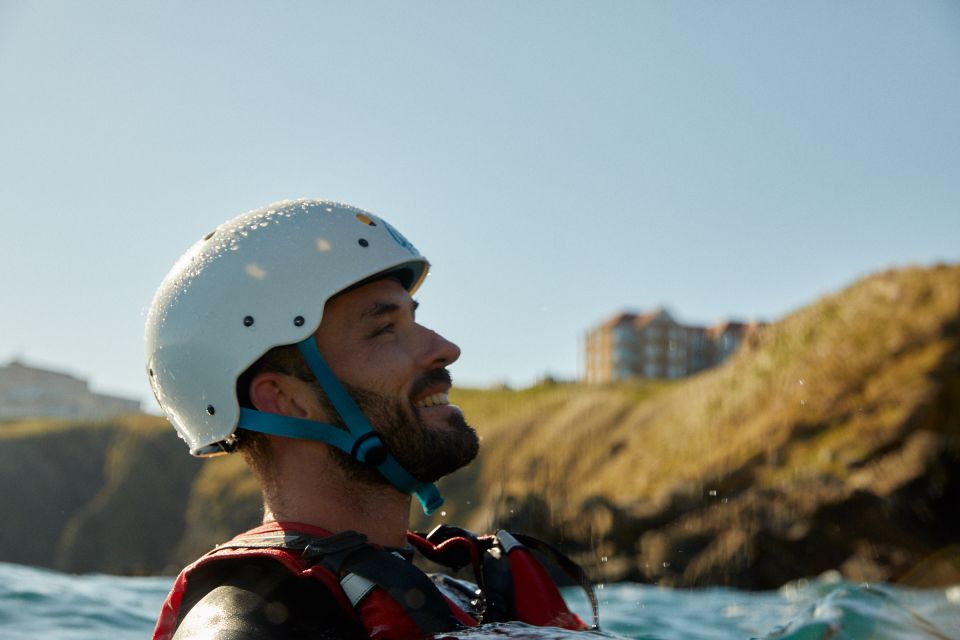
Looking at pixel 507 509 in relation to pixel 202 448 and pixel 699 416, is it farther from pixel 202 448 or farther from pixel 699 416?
pixel 202 448

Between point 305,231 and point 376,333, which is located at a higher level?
point 305,231

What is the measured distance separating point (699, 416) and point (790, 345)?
11.4 feet

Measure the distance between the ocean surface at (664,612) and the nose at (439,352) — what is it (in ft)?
3.22

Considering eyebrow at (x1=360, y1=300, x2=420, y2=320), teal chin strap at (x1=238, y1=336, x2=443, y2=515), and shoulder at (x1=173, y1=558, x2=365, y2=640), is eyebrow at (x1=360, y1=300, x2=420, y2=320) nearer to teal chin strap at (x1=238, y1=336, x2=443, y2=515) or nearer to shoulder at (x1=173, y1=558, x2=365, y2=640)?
teal chin strap at (x1=238, y1=336, x2=443, y2=515)

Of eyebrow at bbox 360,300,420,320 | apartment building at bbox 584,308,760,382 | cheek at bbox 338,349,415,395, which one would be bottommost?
apartment building at bbox 584,308,760,382

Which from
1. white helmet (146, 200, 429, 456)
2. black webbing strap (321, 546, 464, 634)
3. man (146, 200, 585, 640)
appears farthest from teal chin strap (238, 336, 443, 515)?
black webbing strap (321, 546, 464, 634)

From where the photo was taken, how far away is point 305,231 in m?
3.66

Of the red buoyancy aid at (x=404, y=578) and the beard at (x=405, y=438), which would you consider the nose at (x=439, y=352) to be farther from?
the red buoyancy aid at (x=404, y=578)

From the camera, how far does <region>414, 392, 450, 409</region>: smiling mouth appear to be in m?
3.37

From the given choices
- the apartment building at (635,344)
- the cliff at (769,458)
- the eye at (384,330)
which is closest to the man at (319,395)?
the eye at (384,330)

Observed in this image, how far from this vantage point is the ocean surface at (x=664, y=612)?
16.7 ft

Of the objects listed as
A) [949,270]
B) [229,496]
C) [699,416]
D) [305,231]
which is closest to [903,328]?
[949,270]

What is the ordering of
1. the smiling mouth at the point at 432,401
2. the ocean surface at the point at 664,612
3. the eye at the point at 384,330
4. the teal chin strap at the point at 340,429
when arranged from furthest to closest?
the ocean surface at the point at 664,612, the eye at the point at 384,330, the smiling mouth at the point at 432,401, the teal chin strap at the point at 340,429

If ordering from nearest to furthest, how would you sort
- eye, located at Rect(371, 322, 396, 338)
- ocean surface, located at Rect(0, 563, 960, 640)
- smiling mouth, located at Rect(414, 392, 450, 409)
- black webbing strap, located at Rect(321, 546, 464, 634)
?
black webbing strap, located at Rect(321, 546, 464, 634)
smiling mouth, located at Rect(414, 392, 450, 409)
eye, located at Rect(371, 322, 396, 338)
ocean surface, located at Rect(0, 563, 960, 640)
